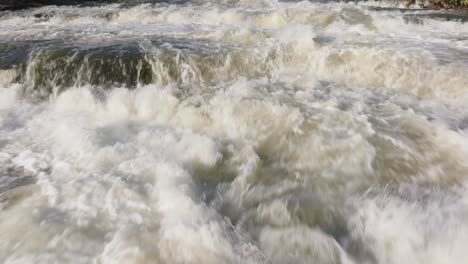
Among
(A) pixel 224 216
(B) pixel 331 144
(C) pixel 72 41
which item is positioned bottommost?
(A) pixel 224 216

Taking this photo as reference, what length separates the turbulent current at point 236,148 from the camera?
3236mm

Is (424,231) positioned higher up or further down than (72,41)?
further down

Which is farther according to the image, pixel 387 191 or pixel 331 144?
pixel 331 144

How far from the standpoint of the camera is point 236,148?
4.85 m

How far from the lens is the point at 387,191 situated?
384cm

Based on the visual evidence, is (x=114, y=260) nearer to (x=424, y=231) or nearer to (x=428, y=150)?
(x=424, y=231)

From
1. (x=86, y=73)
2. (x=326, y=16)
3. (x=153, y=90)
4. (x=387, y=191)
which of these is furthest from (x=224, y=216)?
(x=326, y=16)

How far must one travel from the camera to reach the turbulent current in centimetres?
324

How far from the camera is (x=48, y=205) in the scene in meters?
3.66

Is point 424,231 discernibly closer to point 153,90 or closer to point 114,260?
point 114,260

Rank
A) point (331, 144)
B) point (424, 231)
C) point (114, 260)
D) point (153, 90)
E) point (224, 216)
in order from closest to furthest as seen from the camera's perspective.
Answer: point (114, 260) < point (424, 231) < point (224, 216) < point (331, 144) < point (153, 90)

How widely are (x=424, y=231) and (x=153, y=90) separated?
4.87 m

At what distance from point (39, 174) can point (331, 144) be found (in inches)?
150

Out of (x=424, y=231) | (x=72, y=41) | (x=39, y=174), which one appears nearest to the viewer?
(x=424, y=231)
